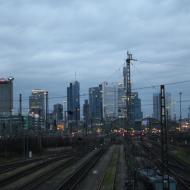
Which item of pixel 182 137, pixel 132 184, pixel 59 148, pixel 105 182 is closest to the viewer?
pixel 132 184

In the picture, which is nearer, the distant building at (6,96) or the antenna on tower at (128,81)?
the antenna on tower at (128,81)

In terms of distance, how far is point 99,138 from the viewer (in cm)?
18088

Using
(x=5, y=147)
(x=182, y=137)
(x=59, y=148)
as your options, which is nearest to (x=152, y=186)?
(x=5, y=147)

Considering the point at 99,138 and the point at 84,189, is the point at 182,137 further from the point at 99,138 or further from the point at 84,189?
the point at 84,189

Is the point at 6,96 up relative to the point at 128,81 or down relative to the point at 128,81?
up

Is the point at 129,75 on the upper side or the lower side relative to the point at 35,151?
upper

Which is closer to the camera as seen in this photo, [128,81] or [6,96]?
[128,81]

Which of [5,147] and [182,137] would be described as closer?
[5,147]

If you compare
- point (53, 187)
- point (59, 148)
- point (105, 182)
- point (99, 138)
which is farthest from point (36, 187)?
point (99, 138)

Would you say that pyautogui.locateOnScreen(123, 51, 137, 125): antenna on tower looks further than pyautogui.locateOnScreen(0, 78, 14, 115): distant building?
No

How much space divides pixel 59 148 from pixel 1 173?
6068cm

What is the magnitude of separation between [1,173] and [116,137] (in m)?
135

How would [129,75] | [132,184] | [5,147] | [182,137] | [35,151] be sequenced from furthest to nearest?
[182,137], [35,151], [5,147], [129,75], [132,184]

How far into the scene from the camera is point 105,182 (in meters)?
49.1
